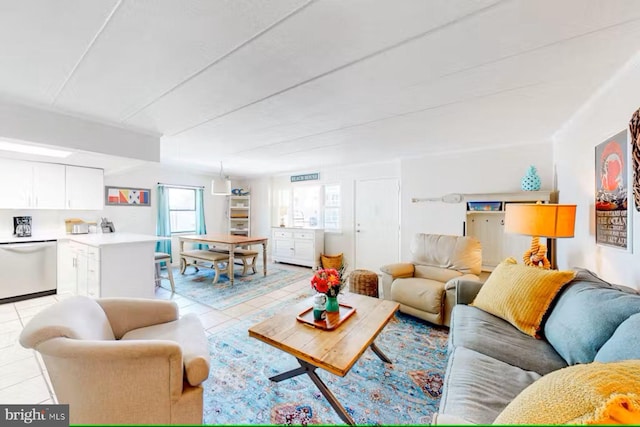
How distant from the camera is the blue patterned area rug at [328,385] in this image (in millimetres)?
1454

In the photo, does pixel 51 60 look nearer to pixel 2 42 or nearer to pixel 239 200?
pixel 2 42

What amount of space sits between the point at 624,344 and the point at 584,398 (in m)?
0.62

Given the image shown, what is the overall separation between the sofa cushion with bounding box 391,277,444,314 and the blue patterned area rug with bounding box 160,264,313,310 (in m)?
2.00

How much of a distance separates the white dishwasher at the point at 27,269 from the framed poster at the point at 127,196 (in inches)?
48.6

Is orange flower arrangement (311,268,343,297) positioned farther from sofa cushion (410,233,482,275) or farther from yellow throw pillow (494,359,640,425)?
sofa cushion (410,233,482,275)

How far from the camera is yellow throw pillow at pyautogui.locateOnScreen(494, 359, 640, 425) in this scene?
0.58 metres

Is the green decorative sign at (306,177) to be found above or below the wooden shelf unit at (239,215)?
above

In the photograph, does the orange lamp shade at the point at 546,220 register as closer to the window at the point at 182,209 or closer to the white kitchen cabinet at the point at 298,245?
the white kitchen cabinet at the point at 298,245

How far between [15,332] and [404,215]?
497 centimetres

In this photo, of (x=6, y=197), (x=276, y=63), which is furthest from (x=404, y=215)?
(x=6, y=197)

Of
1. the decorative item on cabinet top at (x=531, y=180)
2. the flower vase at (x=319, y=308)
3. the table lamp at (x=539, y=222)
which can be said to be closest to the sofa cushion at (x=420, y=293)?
the table lamp at (x=539, y=222)

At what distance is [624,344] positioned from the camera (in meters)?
0.98

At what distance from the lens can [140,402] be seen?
42.1 inches

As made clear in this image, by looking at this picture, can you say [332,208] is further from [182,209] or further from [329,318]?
[329,318]
